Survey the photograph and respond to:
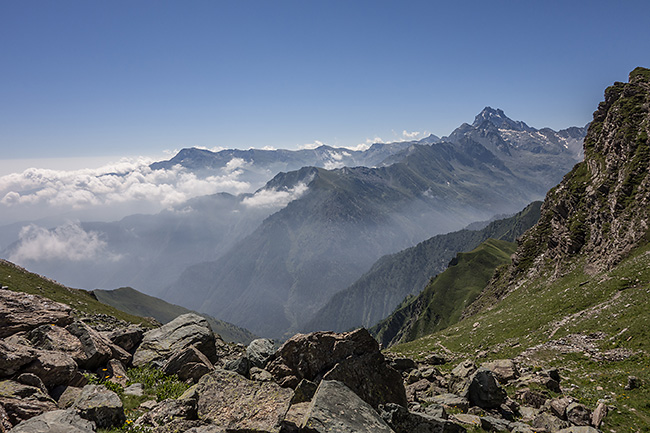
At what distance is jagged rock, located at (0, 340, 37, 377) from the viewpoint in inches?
611

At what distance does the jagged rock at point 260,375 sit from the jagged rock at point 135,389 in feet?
20.8

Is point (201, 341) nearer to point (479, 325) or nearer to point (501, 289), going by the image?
point (479, 325)

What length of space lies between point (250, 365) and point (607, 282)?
61.1 m

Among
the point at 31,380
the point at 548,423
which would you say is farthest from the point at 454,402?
the point at 31,380

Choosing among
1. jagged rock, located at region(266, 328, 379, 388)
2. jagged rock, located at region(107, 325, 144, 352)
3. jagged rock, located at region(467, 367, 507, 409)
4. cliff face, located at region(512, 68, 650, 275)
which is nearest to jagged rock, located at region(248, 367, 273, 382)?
jagged rock, located at region(266, 328, 379, 388)

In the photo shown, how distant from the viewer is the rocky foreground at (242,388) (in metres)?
13.1

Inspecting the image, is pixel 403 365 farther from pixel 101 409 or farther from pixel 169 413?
pixel 101 409

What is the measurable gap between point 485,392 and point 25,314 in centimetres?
3461

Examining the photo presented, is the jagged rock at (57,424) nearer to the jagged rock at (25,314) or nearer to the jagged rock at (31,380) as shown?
the jagged rock at (31,380)

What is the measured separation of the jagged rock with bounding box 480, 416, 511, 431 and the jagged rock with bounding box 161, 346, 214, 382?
18.6m

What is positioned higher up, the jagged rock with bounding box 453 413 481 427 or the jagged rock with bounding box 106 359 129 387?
the jagged rock with bounding box 106 359 129 387

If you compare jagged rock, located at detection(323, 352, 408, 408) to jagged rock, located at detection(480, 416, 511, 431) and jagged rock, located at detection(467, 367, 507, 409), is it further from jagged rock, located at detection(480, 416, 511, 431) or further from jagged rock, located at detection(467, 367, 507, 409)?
jagged rock, located at detection(467, 367, 507, 409)

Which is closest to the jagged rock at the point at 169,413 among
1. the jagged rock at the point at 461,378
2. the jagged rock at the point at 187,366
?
the jagged rock at the point at 187,366

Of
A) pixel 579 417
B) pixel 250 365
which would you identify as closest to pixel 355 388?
pixel 250 365
